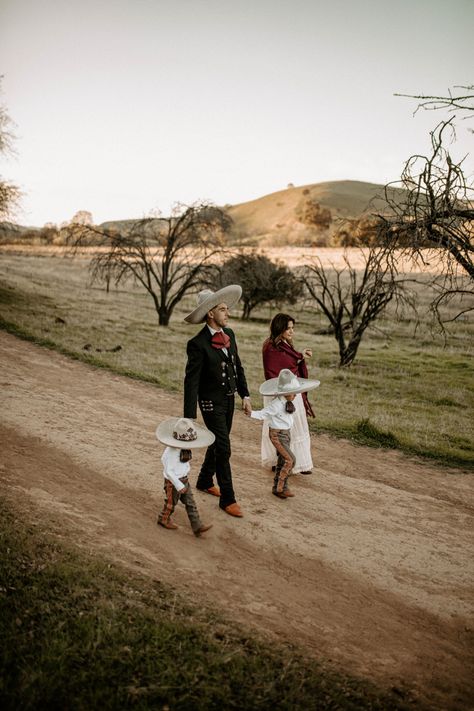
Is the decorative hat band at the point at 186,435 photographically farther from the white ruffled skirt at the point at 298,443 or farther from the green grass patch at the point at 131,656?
the white ruffled skirt at the point at 298,443

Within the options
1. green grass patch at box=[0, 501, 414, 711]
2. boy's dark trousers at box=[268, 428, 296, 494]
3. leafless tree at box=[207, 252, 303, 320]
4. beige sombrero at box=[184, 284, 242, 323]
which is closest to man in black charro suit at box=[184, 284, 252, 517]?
beige sombrero at box=[184, 284, 242, 323]

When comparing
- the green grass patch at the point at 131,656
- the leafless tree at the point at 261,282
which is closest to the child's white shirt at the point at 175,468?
the green grass patch at the point at 131,656

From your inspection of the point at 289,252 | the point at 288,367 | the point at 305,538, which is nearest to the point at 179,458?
the point at 305,538

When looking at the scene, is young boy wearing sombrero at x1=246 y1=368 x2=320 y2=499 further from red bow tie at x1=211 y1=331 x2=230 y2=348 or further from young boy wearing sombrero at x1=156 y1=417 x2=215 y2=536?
young boy wearing sombrero at x1=156 y1=417 x2=215 y2=536

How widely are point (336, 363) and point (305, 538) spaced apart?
12968 millimetres

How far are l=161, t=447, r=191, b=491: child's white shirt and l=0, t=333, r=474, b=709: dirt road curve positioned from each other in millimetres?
582

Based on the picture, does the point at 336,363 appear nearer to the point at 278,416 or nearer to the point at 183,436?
the point at 278,416

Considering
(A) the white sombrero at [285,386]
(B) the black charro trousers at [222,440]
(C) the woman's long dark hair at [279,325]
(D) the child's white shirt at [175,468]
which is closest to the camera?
(D) the child's white shirt at [175,468]

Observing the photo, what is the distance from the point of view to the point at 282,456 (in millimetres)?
6047

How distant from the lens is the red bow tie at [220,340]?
206 inches

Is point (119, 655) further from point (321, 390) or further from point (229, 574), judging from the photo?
point (321, 390)

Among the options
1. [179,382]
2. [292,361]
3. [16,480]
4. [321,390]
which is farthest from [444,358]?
[16,480]

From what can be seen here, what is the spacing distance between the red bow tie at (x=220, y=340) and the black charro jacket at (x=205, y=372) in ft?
0.15

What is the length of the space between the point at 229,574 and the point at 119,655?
1489mm
